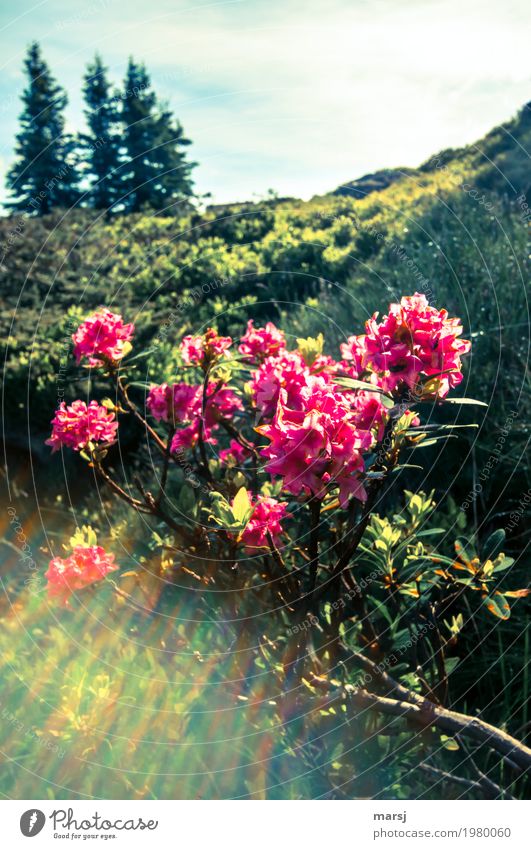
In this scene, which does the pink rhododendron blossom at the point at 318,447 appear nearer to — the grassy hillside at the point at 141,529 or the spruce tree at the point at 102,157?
the grassy hillside at the point at 141,529

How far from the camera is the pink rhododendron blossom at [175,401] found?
114 inches

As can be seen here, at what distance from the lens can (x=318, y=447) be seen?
179cm

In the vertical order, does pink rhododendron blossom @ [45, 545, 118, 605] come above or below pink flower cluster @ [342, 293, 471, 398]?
below

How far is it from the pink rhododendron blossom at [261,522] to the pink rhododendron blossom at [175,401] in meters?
0.78

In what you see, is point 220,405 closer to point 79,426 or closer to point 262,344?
point 262,344

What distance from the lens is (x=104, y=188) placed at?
20047mm

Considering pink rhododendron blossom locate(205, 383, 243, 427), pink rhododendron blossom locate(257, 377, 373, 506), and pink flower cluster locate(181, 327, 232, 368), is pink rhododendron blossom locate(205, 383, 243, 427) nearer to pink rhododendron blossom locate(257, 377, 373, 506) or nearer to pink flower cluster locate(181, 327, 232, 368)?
pink flower cluster locate(181, 327, 232, 368)

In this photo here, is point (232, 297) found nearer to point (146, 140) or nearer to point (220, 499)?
point (220, 499)

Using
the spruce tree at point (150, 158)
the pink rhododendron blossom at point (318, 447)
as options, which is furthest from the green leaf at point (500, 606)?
the spruce tree at point (150, 158)

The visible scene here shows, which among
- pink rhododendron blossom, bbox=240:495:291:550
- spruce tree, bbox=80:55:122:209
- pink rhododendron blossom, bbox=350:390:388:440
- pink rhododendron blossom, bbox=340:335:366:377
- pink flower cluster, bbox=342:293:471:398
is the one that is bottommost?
pink rhododendron blossom, bbox=240:495:291:550

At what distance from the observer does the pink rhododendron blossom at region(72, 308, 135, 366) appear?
2.69 m

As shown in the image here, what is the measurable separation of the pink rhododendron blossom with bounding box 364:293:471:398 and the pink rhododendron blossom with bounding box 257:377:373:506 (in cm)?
19

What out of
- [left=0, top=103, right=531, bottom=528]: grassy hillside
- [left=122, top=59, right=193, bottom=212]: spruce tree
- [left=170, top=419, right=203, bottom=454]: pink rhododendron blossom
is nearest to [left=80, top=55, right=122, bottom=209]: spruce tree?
[left=122, top=59, right=193, bottom=212]: spruce tree

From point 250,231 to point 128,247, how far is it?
5.73 feet
